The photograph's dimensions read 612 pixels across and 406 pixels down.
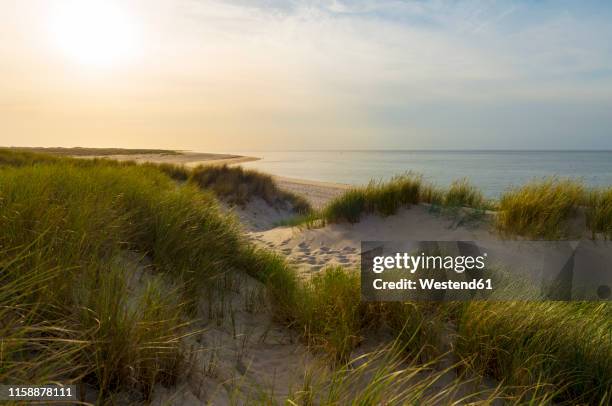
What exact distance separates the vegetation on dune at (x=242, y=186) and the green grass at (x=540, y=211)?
25.0 feet

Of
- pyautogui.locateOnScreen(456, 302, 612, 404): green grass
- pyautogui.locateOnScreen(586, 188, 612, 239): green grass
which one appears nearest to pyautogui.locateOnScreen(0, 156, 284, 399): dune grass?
pyautogui.locateOnScreen(456, 302, 612, 404): green grass

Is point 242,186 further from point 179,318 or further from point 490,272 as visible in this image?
point 179,318

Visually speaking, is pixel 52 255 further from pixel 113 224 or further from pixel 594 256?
pixel 594 256

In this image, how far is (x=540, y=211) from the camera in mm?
6512

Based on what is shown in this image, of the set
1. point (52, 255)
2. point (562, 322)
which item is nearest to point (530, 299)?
point (562, 322)

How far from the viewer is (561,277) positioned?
5.27 meters

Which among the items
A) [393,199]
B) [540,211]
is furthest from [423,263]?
[393,199]

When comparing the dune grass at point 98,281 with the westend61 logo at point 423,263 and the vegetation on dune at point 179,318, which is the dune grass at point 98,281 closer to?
the vegetation on dune at point 179,318

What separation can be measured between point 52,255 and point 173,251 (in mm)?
1239

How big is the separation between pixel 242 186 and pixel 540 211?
344 inches

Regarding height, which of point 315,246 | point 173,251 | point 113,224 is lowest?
point 315,246

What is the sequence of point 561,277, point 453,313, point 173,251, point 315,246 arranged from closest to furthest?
point 453,313 → point 173,251 → point 561,277 → point 315,246

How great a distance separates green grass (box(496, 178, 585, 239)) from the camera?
6.37 m

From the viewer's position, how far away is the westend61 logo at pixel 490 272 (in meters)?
3.27
